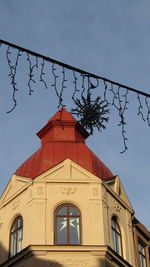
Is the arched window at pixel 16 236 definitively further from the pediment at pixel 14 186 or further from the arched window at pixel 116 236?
→ the arched window at pixel 116 236

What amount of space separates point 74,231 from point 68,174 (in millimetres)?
2504

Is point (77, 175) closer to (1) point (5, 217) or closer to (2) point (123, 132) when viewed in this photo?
(1) point (5, 217)

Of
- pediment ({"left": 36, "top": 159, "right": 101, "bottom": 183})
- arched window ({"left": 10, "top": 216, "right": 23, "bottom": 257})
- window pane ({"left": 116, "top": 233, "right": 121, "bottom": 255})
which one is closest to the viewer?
arched window ({"left": 10, "top": 216, "right": 23, "bottom": 257})

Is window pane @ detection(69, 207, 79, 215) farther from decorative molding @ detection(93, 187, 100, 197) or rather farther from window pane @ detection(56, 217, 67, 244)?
decorative molding @ detection(93, 187, 100, 197)

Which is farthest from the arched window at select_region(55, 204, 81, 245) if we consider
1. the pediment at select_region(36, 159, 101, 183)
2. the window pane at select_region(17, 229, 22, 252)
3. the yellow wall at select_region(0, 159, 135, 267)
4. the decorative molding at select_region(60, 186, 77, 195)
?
the window pane at select_region(17, 229, 22, 252)

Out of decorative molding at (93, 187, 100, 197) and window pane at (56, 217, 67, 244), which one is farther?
decorative molding at (93, 187, 100, 197)

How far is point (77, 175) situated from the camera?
69.3 ft

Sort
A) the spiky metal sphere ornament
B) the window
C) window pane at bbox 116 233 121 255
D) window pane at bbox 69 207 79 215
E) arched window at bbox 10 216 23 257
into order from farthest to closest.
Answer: the window
window pane at bbox 116 233 121 255
arched window at bbox 10 216 23 257
window pane at bbox 69 207 79 215
the spiky metal sphere ornament

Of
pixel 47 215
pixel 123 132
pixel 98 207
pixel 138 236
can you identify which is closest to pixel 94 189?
pixel 98 207

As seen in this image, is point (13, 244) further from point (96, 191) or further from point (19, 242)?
point (96, 191)

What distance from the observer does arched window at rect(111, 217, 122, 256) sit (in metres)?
20.4

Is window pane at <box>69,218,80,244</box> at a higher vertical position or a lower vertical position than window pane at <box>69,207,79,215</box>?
lower

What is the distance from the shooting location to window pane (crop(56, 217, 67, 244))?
1944cm

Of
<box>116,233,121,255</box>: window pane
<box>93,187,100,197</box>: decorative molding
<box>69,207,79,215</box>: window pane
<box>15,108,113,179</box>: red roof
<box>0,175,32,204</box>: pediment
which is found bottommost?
<box>116,233,121,255</box>: window pane
